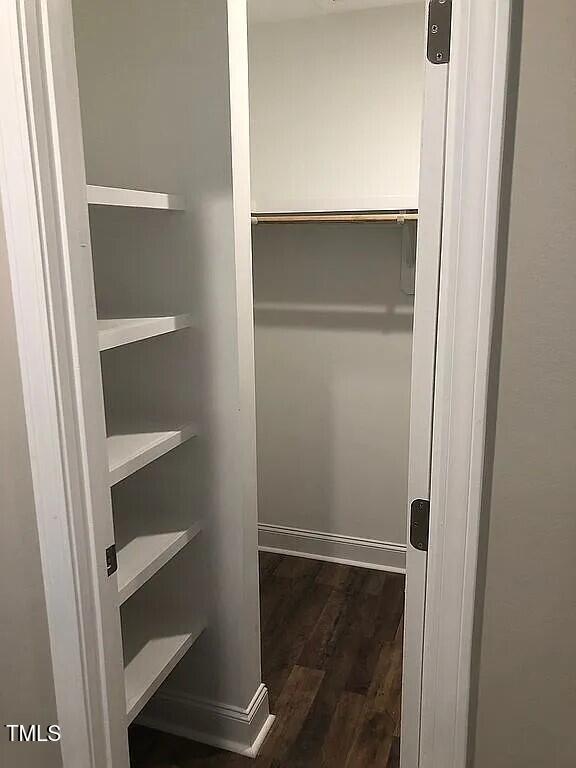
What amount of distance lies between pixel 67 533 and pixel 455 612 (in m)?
0.69

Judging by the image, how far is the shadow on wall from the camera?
286 centimetres

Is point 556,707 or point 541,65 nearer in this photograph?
point 541,65

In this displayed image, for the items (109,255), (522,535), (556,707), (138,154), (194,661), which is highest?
(138,154)

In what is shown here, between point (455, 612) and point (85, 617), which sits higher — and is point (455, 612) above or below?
above

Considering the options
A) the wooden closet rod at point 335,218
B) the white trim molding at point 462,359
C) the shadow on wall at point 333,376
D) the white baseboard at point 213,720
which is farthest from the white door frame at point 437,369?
the shadow on wall at point 333,376

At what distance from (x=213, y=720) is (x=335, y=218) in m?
1.83

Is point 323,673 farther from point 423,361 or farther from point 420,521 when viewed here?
point 423,361

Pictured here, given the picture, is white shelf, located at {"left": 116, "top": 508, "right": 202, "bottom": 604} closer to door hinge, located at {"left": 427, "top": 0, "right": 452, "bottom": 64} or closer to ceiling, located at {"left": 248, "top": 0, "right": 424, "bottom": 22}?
door hinge, located at {"left": 427, "top": 0, "right": 452, "bottom": 64}

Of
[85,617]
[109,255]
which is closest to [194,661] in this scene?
[85,617]

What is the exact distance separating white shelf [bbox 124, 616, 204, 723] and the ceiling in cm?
223

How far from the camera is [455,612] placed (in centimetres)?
107

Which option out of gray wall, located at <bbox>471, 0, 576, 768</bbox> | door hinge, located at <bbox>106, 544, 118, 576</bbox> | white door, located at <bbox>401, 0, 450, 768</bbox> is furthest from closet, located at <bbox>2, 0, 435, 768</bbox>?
gray wall, located at <bbox>471, 0, 576, 768</bbox>

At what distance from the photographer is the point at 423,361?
1.04 metres

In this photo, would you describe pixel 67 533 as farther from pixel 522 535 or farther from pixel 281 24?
pixel 281 24
